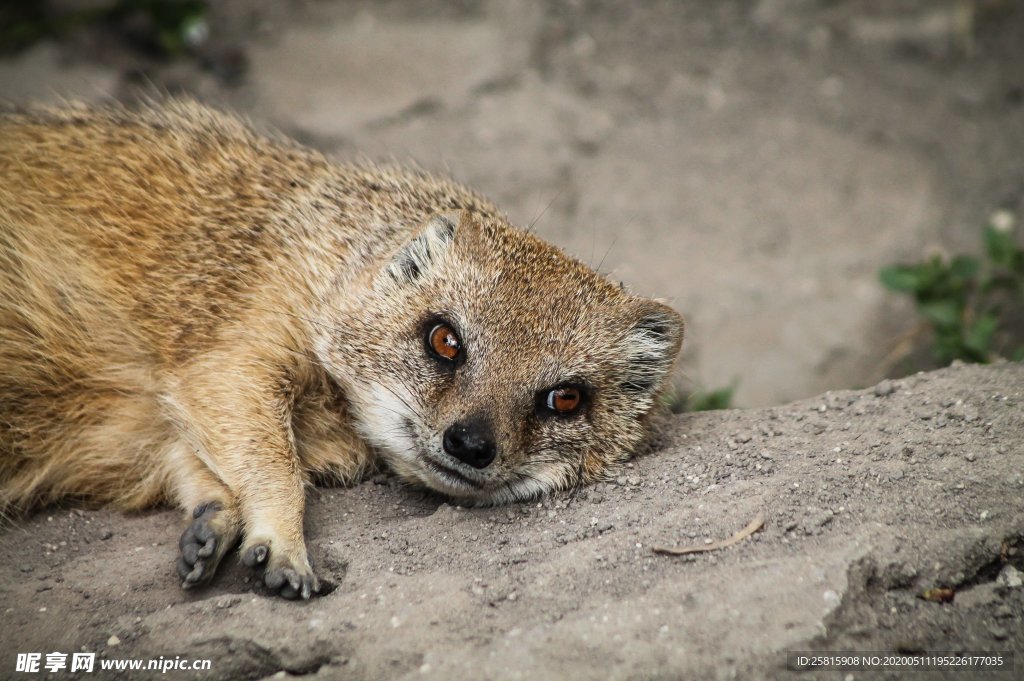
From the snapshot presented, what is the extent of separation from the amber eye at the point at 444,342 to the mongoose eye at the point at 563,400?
0.49 meters

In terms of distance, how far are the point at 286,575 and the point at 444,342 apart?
1337 millimetres

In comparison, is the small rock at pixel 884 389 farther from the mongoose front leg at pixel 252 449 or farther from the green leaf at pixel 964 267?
the mongoose front leg at pixel 252 449

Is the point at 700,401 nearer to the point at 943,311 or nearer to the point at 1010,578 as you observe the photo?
the point at 943,311

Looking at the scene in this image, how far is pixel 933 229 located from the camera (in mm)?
8039

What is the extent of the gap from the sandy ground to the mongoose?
245mm

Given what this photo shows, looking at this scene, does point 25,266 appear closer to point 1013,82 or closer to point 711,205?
point 711,205

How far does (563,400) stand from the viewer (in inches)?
190

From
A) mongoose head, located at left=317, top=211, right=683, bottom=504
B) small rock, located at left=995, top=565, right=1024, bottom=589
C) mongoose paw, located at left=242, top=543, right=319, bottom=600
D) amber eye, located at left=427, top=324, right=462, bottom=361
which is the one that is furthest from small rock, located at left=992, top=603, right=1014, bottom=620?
mongoose paw, located at left=242, top=543, right=319, bottom=600

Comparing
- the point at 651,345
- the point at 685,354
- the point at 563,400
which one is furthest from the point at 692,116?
the point at 563,400

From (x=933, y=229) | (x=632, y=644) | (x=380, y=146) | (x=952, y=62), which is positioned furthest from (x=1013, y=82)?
(x=632, y=644)

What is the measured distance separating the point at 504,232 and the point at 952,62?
5927 mm

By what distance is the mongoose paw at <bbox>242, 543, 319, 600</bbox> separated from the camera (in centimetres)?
400

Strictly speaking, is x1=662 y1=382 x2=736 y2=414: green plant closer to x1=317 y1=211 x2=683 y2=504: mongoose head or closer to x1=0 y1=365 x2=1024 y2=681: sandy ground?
x1=317 y1=211 x2=683 y2=504: mongoose head

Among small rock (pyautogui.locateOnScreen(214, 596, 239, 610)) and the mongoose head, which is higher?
the mongoose head
